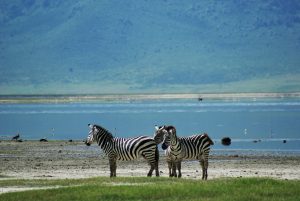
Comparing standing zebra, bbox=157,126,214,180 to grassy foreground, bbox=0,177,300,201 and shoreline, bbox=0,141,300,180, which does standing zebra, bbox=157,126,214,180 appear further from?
grassy foreground, bbox=0,177,300,201

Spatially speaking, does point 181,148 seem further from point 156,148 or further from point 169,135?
point 156,148

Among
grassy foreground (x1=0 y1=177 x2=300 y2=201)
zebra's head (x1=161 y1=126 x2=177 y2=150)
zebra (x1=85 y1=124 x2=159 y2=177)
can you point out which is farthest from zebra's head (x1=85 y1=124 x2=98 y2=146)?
grassy foreground (x1=0 y1=177 x2=300 y2=201)

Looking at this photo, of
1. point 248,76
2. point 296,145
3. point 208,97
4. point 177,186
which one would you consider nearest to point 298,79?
point 248,76

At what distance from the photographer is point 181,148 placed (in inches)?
934

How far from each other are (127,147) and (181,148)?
5.17ft

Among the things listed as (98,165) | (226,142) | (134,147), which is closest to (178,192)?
(134,147)

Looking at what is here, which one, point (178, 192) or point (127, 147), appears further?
point (127, 147)

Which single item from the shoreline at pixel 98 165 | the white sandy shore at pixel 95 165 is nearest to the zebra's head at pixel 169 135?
the shoreline at pixel 98 165

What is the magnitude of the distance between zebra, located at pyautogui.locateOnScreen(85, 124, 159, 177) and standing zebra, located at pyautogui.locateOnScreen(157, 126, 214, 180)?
1.53ft

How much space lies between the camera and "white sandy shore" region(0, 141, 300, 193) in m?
26.9

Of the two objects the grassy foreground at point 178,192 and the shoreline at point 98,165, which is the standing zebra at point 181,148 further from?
the grassy foreground at point 178,192

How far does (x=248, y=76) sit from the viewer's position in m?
182

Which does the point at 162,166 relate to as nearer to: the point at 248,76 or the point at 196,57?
the point at 248,76

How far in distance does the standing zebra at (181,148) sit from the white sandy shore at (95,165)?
1250mm
